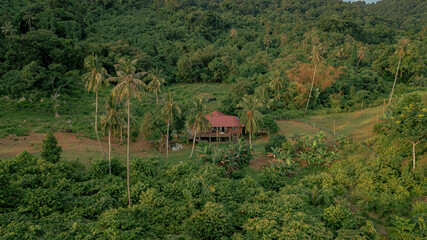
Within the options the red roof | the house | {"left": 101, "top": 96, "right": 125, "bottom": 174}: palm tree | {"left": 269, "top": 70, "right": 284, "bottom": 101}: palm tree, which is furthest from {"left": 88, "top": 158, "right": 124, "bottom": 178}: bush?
{"left": 269, "top": 70, "right": 284, "bottom": 101}: palm tree

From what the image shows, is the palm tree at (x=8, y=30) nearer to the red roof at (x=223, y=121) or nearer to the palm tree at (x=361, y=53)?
the red roof at (x=223, y=121)

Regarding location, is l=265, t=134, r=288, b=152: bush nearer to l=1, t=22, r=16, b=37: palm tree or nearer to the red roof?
the red roof

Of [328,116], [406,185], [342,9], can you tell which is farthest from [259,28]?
[406,185]

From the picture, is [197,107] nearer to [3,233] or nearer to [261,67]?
[3,233]

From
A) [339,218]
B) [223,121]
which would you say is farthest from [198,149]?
[339,218]

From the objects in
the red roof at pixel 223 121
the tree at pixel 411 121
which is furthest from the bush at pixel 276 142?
the tree at pixel 411 121
